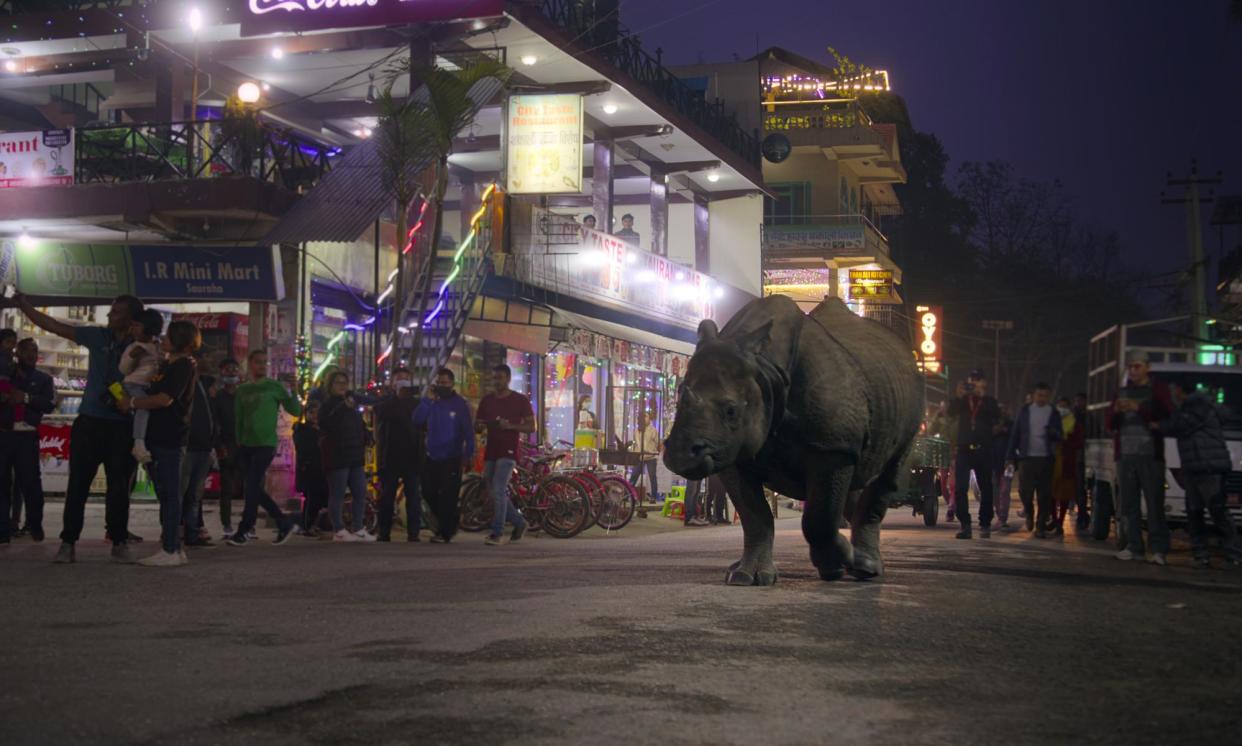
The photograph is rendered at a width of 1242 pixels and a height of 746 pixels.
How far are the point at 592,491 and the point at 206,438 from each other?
20.3 ft

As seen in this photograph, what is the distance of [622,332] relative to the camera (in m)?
28.7

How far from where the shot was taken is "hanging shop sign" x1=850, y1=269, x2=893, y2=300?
169 ft

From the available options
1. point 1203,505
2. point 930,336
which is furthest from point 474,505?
point 930,336

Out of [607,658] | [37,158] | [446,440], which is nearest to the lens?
[607,658]

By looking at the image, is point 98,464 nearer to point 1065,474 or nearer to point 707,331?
point 707,331

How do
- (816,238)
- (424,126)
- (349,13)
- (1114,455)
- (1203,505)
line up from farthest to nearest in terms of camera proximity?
(816,238) → (349,13) → (424,126) → (1114,455) → (1203,505)

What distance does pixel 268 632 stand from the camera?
7121mm

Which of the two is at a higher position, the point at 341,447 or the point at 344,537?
the point at 341,447

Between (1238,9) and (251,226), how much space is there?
17.9 metres

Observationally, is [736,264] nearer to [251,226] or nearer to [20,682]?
[251,226]

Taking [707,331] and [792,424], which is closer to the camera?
[707,331]

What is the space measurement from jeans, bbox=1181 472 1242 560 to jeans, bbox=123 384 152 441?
9256 millimetres

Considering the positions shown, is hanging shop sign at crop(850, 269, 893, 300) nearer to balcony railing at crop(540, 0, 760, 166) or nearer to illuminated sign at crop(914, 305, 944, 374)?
balcony railing at crop(540, 0, 760, 166)

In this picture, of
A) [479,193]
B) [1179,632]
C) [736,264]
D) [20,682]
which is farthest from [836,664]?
[736,264]
